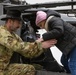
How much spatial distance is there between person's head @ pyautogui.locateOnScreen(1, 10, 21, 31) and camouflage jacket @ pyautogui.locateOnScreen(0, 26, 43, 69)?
102 mm

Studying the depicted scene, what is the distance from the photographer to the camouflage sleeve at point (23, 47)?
13.9 ft

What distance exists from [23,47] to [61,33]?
0.62 metres

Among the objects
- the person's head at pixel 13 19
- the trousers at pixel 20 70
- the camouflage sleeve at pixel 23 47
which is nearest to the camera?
the camouflage sleeve at pixel 23 47

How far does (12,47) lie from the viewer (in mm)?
4266

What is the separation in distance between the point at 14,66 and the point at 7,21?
638mm

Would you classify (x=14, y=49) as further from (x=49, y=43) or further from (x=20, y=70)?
(x=49, y=43)

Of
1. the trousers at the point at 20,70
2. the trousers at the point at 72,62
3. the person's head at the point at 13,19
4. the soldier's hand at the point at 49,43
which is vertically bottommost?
the trousers at the point at 20,70

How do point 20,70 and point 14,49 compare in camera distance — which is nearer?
point 14,49

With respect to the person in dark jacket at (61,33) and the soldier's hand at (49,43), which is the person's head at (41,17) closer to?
the person in dark jacket at (61,33)

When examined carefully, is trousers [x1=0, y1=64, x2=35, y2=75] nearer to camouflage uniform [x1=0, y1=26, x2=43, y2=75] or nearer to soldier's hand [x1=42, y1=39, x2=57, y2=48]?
camouflage uniform [x1=0, y1=26, x2=43, y2=75]

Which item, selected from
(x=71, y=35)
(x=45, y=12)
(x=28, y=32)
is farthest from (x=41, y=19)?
(x=28, y=32)

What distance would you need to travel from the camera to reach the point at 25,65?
4.50 metres

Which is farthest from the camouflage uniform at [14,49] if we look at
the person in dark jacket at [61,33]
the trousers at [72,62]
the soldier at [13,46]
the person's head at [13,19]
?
the trousers at [72,62]

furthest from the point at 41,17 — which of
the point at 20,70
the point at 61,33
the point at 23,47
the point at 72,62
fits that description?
the point at 20,70
